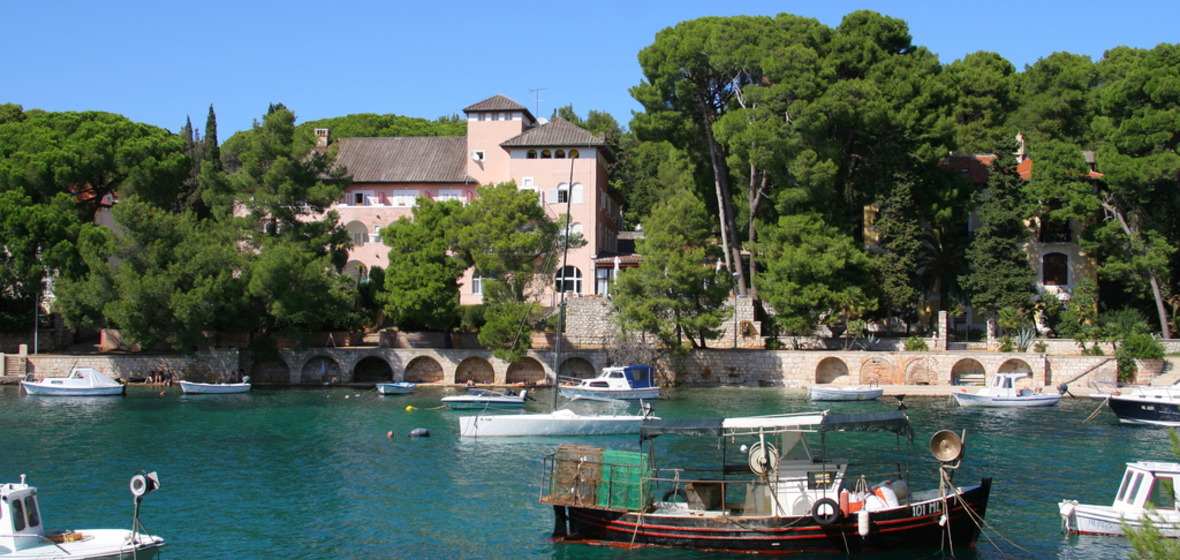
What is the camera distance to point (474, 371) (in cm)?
5097

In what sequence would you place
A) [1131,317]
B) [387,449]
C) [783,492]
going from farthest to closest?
[1131,317] → [387,449] → [783,492]

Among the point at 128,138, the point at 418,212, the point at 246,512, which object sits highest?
the point at 128,138

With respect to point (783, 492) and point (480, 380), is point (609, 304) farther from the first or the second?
point (783, 492)

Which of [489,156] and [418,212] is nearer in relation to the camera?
[418,212]

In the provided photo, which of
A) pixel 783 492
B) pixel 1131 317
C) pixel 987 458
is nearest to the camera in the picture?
pixel 783 492

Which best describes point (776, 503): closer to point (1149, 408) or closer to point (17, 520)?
point (17, 520)

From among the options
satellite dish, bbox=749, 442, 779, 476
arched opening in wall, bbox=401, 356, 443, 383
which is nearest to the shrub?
arched opening in wall, bbox=401, 356, 443, 383

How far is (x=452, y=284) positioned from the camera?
4972 centimetres

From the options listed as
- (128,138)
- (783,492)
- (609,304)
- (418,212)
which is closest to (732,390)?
(609,304)

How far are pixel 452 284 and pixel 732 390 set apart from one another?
15.7 m

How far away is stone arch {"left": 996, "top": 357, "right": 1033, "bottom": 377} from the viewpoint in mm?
46125

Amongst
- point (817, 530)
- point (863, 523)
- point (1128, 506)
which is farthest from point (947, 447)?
point (1128, 506)

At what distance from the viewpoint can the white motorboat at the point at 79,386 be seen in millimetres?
44812

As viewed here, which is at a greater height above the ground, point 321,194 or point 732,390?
point 321,194
